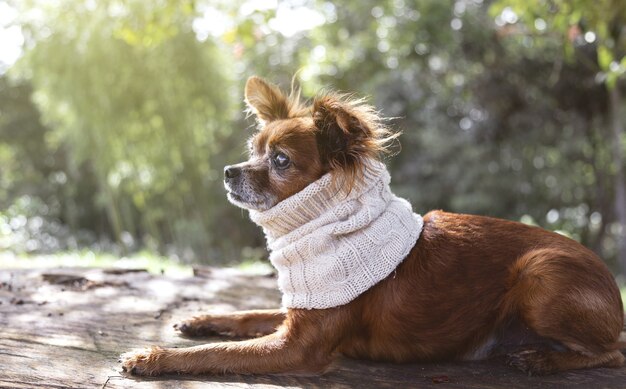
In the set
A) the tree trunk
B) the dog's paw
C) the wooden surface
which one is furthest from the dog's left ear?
the tree trunk

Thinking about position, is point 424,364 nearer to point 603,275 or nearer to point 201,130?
point 603,275

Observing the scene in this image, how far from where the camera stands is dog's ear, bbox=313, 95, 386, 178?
254 centimetres

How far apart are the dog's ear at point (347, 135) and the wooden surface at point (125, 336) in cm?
85

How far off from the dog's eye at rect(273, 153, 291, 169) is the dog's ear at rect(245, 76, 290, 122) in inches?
18.0

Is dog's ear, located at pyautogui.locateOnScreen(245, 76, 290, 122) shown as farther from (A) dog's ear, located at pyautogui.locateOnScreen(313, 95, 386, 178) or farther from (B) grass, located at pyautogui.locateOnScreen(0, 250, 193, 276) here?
(B) grass, located at pyautogui.locateOnScreen(0, 250, 193, 276)

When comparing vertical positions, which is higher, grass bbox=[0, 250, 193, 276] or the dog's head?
the dog's head

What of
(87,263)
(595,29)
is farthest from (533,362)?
(87,263)

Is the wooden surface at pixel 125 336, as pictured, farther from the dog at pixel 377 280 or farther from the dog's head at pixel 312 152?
the dog's head at pixel 312 152

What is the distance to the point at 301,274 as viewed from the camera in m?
2.55

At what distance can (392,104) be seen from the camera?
37.2ft

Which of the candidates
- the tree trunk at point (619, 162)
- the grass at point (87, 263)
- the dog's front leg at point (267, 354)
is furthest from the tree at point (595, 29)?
the grass at point (87, 263)

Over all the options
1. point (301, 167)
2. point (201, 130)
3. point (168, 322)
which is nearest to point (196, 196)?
point (201, 130)

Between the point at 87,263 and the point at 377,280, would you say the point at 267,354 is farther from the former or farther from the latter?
the point at 87,263

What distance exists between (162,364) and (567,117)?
1068 centimetres
